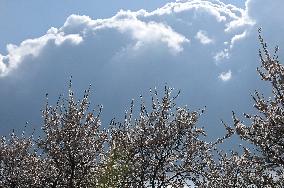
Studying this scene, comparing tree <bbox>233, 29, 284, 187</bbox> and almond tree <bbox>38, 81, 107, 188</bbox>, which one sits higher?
almond tree <bbox>38, 81, 107, 188</bbox>

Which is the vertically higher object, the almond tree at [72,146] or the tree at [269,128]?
the almond tree at [72,146]

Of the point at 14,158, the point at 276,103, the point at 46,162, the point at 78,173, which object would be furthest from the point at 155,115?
the point at 14,158

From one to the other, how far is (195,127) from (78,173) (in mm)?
6533

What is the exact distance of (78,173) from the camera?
24.5 metres

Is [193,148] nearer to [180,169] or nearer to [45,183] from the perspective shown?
[180,169]

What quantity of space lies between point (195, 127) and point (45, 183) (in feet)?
30.0

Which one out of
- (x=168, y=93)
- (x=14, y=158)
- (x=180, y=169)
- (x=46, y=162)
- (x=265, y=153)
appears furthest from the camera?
(x=14, y=158)

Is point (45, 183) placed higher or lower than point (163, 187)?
higher

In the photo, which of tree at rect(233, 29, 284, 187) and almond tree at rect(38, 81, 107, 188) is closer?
tree at rect(233, 29, 284, 187)

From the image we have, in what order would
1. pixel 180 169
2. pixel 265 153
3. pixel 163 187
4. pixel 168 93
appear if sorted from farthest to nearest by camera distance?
pixel 168 93
pixel 180 169
pixel 163 187
pixel 265 153

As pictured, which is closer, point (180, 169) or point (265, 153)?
point (265, 153)

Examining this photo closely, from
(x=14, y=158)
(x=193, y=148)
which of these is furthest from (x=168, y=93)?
(x=14, y=158)

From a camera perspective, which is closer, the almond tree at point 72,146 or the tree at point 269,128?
the tree at point 269,128

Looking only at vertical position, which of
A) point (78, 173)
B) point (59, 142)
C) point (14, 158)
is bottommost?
point (78, 173)
